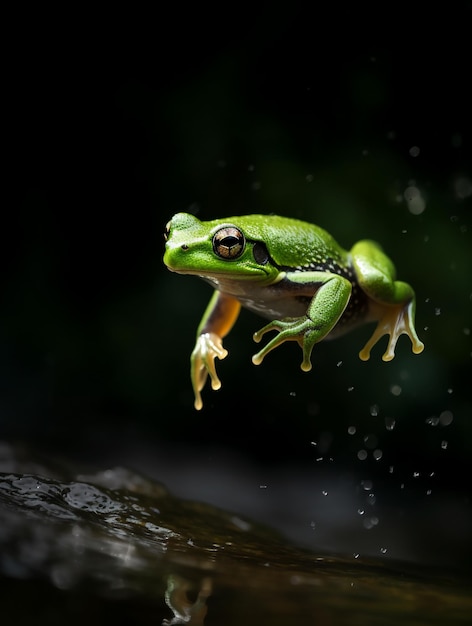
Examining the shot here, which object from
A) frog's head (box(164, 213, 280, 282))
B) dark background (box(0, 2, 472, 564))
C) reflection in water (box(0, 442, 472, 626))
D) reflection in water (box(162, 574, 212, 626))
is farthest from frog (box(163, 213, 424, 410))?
dark background (box(0, 2, 472, 564))

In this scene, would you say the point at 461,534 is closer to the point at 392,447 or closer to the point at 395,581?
the point at 392,447

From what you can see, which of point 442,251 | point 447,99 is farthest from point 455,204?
point 447,99

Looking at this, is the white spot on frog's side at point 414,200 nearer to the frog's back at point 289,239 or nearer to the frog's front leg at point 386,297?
the frog's front leg at point 386,297

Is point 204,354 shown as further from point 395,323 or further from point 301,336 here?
point 395,323

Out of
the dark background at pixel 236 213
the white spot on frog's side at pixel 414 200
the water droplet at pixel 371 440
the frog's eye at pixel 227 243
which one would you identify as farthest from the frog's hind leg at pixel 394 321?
the water droplet at pixel 371 440

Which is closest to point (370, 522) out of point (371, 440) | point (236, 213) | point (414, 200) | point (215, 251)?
point (371, 440)

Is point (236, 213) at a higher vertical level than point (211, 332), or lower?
higher
